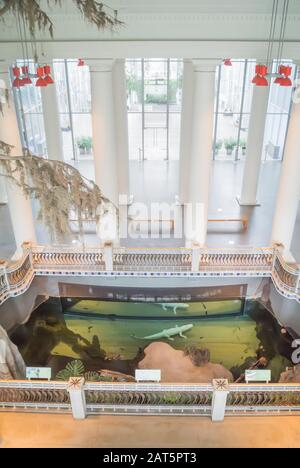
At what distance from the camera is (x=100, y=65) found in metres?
10.1

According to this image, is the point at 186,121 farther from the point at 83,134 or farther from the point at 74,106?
the point at 83,134

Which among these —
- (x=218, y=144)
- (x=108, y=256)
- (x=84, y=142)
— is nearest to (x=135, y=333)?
(x=108, y=256)

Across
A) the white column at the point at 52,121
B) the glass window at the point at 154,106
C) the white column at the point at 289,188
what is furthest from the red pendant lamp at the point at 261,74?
the glass window at the point at 154,106

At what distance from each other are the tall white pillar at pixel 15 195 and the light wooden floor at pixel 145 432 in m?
4.86

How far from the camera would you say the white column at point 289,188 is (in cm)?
1060

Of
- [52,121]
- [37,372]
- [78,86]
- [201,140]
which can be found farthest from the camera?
[78,86]

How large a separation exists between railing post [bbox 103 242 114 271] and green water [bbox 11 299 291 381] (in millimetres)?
967

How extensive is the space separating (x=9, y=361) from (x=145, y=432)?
10.3ft

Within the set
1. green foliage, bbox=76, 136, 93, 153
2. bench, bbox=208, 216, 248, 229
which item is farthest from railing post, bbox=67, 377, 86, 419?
green foliage, bbox=76, 136, 93, 153

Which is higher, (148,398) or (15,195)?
(15,195)

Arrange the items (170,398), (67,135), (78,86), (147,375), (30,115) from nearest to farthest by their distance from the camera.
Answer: (170,398), (147,375), (30,115), (78,86), (67,135)

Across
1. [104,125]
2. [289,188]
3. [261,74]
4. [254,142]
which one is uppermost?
[261,74]

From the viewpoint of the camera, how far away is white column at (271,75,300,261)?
10602mm

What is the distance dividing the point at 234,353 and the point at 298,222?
665 centimetres
